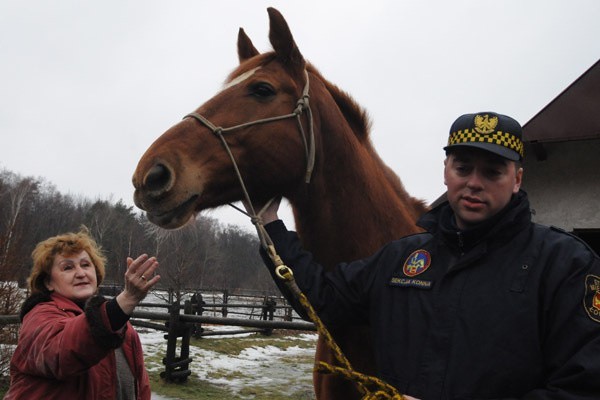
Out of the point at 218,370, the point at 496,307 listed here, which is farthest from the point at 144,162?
the point at 218,370

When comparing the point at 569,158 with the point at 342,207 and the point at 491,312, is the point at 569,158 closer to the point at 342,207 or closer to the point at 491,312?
the point at 342,207

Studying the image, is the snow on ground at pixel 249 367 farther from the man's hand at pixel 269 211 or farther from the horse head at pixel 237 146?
the horse head at pixel 237 146

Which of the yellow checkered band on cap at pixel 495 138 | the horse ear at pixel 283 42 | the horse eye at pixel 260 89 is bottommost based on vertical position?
the yellow checkered band on cap at pixel 495 138

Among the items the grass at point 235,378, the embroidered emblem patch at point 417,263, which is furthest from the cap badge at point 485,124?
the grass at point 235,378

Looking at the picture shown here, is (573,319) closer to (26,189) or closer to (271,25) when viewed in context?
(271,25)

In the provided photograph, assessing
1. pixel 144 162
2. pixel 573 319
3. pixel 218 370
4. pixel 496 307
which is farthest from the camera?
pixel 218 370

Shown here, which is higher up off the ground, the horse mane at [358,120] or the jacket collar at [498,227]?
the horse mane at [358,120]

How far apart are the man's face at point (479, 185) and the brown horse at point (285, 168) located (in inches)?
26.4

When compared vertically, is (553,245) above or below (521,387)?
above

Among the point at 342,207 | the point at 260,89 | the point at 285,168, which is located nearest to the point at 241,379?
the point at 342,207

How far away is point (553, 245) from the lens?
1.38 metres

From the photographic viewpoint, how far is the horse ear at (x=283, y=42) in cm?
214

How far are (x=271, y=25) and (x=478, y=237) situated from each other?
4.50 ft

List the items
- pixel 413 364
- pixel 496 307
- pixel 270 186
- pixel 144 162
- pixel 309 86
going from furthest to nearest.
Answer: pixel 309 86, pixel 270 186, pixel 144 162, pixel 413 364, pixel 496 307
